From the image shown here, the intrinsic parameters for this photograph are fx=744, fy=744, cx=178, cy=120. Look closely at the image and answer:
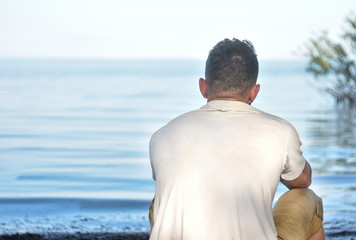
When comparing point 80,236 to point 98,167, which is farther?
point 98,167

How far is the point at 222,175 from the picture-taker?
2906 mm

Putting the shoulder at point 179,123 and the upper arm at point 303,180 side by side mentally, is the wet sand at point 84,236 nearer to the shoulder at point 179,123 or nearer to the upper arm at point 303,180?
the upper arm at point 303,180

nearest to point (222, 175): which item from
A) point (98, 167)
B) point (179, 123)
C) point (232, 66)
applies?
point (179, 123)

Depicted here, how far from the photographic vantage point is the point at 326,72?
24984mm

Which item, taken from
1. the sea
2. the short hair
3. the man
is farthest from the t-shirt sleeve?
the sea

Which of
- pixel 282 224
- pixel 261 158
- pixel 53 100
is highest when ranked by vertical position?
pixel 261 158

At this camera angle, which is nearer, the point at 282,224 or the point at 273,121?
the point at 273,121

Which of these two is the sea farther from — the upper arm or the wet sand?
the upper arm

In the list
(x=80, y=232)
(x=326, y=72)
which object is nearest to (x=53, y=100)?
(x=326, y=72)

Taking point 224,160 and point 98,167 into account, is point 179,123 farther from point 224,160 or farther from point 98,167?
point 98,167

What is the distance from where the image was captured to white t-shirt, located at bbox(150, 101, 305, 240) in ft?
9.56

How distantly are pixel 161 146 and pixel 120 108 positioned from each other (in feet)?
73.6

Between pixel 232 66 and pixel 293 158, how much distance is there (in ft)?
A: 1.47

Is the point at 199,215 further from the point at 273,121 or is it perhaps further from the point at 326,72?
the point at 326,72
